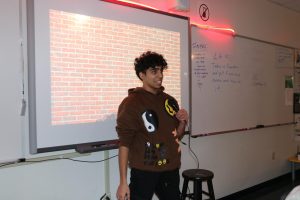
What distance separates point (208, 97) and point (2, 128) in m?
1.84

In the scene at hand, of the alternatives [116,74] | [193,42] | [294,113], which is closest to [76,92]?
[116,74]

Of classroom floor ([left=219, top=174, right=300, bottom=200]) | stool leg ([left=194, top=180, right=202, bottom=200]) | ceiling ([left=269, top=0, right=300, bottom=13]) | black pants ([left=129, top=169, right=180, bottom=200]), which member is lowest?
classroom floor ([left=219, top=174, right=300, bottom=200])

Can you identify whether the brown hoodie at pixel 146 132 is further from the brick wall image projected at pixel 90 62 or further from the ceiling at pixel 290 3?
the ceiling at pixel 290 3

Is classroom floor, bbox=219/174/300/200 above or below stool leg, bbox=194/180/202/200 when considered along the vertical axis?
below

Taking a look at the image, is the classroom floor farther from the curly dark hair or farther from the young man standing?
the curly dark hair

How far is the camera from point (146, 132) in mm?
1686

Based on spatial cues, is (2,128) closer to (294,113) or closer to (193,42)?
(193,42)

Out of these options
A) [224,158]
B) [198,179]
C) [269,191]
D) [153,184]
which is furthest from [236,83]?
[153,184]

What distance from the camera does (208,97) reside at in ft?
9.04

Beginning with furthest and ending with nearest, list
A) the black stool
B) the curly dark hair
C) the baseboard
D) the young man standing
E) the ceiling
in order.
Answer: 1. the ceiling
2. the baseboard
3. the black stool
4. the curly dark hair
5. the young man standing

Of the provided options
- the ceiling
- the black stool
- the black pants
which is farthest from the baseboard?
the ceiling

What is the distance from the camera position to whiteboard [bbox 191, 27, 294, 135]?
2.68 m

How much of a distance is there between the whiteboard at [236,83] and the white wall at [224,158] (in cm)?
13

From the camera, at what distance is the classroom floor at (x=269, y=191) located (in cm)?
318
